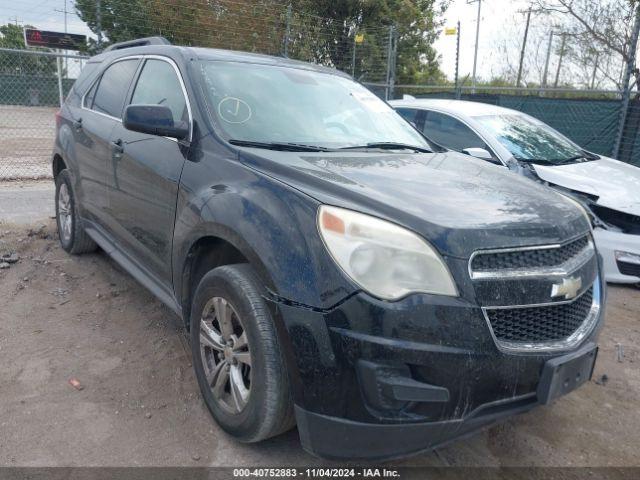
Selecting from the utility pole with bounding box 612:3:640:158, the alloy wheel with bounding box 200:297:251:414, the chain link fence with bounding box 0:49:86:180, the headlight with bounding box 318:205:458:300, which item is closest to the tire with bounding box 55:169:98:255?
the alloy wheel with bounding box 200:297:251:414

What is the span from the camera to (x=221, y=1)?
13484 millimetres

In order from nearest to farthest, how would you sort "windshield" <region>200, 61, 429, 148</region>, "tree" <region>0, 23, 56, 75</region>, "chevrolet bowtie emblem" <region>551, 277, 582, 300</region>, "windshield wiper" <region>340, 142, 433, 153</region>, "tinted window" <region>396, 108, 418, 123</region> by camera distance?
1. "chevrolet bowtie emblem" <region>551, 277, 582, 300</region>
2. "windshield" <region>200, 61, 429, 148</region>
3. "windshield wiper" <region>340, 142, 433, 153</region>
4. "tinted window" <region>396, 108, 418, 123</region>
5. "tree" <region>0, 23, 56, 75</region>

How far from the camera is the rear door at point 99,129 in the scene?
3912 millimetres

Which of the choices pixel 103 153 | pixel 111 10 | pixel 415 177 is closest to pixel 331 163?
pixel 415 177

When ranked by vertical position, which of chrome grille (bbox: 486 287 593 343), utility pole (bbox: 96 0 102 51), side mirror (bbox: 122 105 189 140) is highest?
utility pole (bbox: 96 0 102 51)

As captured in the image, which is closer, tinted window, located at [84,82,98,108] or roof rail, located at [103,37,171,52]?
roof rail, located at [103,37,171,52]

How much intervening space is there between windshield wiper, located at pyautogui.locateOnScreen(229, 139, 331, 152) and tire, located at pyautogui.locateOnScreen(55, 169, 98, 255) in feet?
8.12

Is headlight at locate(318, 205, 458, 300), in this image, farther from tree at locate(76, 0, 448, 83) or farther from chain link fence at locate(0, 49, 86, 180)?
chain link fence at locate(0, 49, 86, 180)

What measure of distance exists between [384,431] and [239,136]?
5.37 feet

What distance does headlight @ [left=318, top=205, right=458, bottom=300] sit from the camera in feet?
6.52

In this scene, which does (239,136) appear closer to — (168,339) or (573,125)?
(168,339)

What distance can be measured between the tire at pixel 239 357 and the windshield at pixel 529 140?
4.20 meters

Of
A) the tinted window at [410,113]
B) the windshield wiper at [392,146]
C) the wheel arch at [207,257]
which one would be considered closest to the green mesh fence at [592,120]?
the tinted window at [410,113]

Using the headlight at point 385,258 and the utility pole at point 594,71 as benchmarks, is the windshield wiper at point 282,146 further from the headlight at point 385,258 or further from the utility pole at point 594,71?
the utility pole at point 594,71
